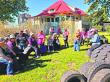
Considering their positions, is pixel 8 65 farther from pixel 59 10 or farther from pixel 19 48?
pixel 59 10

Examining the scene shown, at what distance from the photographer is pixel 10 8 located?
54969 millimetres

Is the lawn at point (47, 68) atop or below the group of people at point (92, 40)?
below

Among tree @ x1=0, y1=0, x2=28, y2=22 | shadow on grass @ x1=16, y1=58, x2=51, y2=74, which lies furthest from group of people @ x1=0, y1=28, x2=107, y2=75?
tree @ x1=0, y1=0, x2=28, y2=22

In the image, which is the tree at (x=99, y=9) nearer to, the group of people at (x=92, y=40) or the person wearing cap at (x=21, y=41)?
the group of people at (x=92, y=40)

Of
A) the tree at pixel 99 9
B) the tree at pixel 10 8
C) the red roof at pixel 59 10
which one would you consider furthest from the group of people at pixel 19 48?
the red roof at pixel 59 10

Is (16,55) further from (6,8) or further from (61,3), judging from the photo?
(61,3)

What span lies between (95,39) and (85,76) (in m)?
8.22

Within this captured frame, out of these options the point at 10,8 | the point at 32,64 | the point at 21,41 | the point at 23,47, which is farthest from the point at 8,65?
the point at 10,8

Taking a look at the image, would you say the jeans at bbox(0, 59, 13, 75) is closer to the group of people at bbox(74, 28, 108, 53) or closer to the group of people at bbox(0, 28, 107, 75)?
the group of people at bbox(0, 28, 107, 75)

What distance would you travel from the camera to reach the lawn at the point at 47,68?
46.7 ft

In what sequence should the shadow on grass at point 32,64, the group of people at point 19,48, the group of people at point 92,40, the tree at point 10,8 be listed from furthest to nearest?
the tree at point 10,8 → the group of people at point 92,40 → the shadow on grass at point 32,64 → the group of people at point 19,48

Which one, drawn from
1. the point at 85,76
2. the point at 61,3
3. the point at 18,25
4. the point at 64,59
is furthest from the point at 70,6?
the point at 85,76

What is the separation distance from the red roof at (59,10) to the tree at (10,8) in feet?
32.5

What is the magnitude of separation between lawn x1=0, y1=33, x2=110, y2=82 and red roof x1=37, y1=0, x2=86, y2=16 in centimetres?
4604
